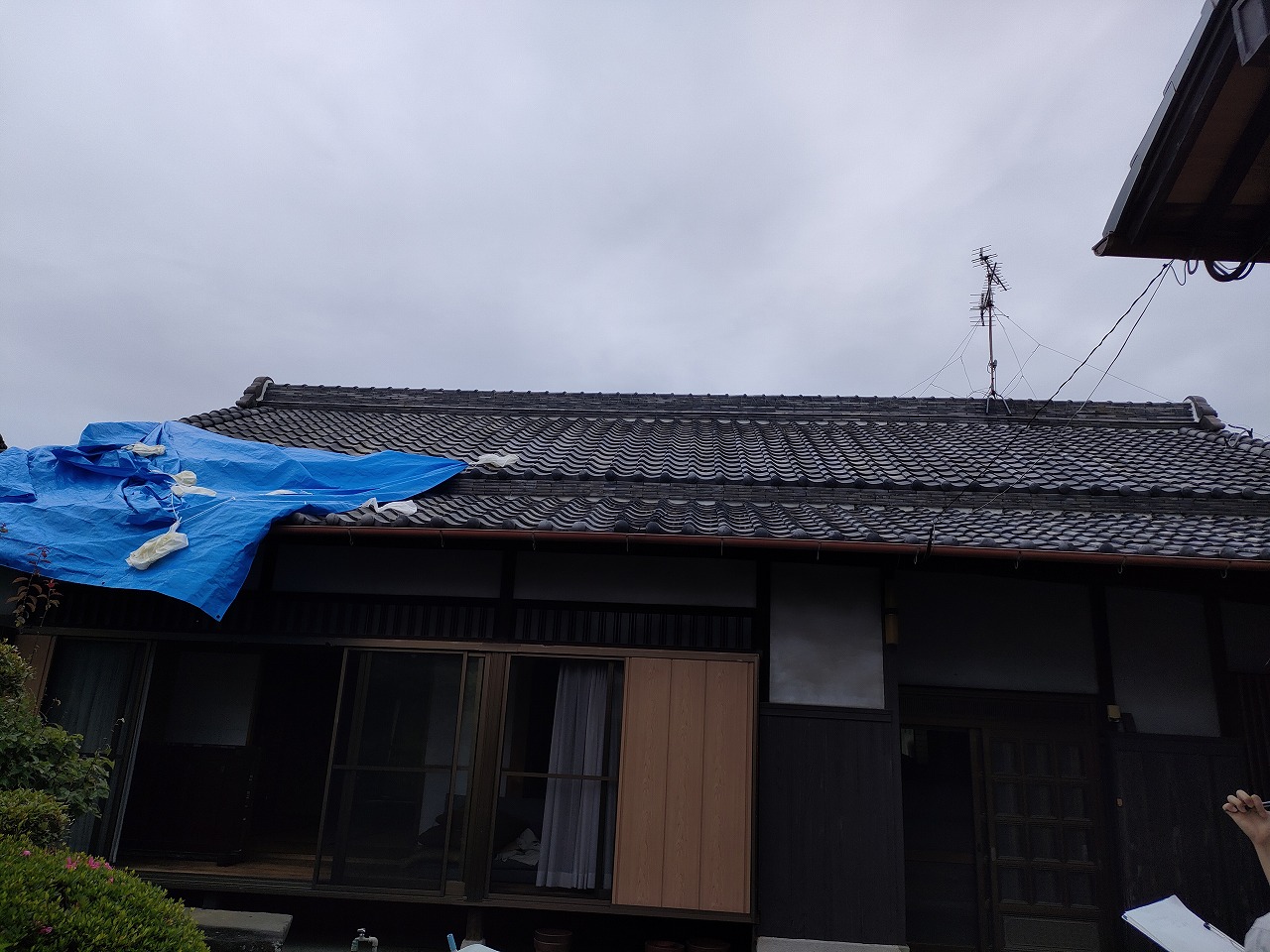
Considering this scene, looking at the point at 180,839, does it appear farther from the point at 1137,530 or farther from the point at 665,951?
the point at 1137,530

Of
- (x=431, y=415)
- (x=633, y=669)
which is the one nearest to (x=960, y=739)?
(x=633, y=669)

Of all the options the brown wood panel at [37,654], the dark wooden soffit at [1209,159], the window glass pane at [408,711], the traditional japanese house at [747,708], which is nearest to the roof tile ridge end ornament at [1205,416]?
the traditional japanese house at [747,708]

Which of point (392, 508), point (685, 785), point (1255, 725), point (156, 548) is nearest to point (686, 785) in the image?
point (685, 785)

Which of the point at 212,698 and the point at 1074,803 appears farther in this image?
the point at 212,698

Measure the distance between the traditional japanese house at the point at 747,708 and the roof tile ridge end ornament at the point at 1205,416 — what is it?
9.38 feet

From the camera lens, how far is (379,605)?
23.0 ft

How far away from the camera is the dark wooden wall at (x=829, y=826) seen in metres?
6.05

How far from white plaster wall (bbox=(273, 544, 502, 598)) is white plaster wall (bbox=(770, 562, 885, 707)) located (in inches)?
92.4

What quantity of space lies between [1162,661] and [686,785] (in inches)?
164

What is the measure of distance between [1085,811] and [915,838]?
1.37 meters

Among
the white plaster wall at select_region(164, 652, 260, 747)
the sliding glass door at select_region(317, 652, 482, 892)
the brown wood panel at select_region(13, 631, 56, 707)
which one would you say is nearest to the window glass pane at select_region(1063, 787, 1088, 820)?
the sliding glass door at select_region(317, 652, 482, 892)

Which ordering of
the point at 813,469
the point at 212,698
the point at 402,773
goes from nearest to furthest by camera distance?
the point at 402,773 < the point at 212,698 < the point at 813,469

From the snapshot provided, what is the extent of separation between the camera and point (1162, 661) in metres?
7.05

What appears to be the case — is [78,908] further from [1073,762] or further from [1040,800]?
[1073,762]
